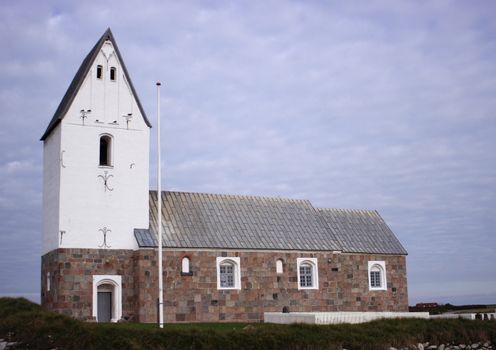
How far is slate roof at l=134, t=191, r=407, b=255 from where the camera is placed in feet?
112

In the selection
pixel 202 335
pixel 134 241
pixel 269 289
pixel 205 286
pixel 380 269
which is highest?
pixel 134 241

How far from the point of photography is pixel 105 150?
32875 millimetres

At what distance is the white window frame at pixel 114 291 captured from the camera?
1206 inches

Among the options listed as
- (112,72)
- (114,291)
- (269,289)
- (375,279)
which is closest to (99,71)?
(112,72)

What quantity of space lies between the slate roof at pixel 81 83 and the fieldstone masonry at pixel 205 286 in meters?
6.42

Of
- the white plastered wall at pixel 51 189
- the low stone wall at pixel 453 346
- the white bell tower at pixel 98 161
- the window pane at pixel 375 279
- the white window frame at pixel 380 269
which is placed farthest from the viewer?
the window pane at pixel 375 279

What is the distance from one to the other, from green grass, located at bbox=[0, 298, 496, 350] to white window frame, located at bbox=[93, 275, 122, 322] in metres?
3.49

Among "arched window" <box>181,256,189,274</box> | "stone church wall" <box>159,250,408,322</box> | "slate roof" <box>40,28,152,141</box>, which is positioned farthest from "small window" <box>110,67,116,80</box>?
"arched window" <box>181,256,189,274</box>

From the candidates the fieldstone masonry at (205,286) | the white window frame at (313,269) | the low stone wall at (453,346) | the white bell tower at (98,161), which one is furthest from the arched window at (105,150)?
the low stone wall at (453,346)

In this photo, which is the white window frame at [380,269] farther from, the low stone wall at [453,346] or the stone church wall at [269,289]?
the low stone wall at [453,346]

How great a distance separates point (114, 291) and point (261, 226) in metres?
9.40

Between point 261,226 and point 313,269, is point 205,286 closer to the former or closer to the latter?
point 261,226

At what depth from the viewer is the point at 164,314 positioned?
1239 inches

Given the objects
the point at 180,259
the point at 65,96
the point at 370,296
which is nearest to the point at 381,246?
the point at 370,296
